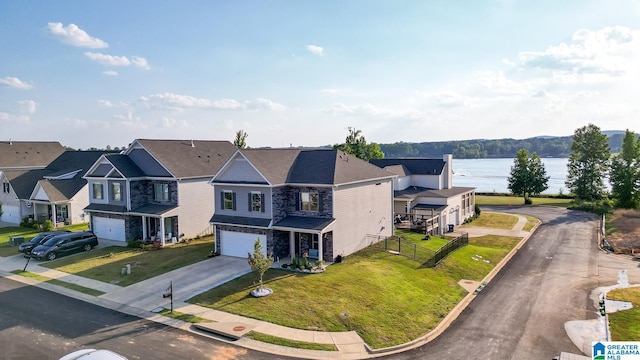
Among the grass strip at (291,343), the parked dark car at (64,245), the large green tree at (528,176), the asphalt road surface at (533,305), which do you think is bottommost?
the asphalt road surface at (533,305)

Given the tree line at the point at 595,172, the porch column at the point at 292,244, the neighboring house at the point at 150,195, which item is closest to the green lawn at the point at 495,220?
the tree line at the point at 595,172

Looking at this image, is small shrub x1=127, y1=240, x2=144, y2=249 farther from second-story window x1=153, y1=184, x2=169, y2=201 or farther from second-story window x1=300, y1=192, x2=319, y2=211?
second-story window x1=300, y1=192, x2=319, y2=211

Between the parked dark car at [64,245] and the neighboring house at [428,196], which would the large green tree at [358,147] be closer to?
the neighboring house at [428,196]

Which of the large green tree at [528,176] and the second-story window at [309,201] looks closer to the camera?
the second-story window at [309,201]

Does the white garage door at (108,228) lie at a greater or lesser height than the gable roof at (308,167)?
lesser

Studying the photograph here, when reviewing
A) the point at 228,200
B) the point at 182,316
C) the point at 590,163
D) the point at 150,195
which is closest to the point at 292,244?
the point at 228,200

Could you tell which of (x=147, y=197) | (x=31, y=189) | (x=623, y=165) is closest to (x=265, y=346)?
(x=147, y=197)

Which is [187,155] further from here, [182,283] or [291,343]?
[291,343]

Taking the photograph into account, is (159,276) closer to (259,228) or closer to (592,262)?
(259,228)
